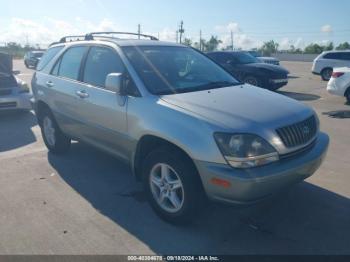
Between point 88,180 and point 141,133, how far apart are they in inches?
61.4

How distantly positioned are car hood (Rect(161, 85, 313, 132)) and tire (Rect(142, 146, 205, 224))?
1.59 ft

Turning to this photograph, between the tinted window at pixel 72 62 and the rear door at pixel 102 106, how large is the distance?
0.22 m

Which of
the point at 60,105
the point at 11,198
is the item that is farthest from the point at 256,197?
the point at 60,105

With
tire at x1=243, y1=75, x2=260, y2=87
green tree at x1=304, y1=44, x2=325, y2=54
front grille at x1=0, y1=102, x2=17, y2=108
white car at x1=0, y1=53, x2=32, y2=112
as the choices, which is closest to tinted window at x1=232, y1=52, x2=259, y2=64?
tire at x1=243, y1=75, x2=260, y2=87

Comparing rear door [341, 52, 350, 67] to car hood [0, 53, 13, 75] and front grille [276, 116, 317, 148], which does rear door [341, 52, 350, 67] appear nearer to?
car hood [0, 53, 13, 75]

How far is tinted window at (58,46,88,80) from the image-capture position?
4906mm

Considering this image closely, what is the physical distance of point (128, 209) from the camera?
3990 millimetres

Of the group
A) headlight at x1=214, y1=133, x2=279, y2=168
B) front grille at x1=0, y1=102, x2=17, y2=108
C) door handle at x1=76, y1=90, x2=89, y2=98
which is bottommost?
front grille at x1=0, y1=102, x2=17, y2=108

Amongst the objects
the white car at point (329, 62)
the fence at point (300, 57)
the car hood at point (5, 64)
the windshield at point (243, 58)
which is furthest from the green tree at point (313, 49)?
the car hood at point (5, 64)

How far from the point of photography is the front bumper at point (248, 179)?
2.98 m

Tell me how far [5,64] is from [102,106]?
21.2 feet

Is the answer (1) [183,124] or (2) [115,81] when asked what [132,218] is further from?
(2) [115,81]

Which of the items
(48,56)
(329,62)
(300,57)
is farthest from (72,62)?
(300,57)

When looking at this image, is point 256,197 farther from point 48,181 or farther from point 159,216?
point 48,181
